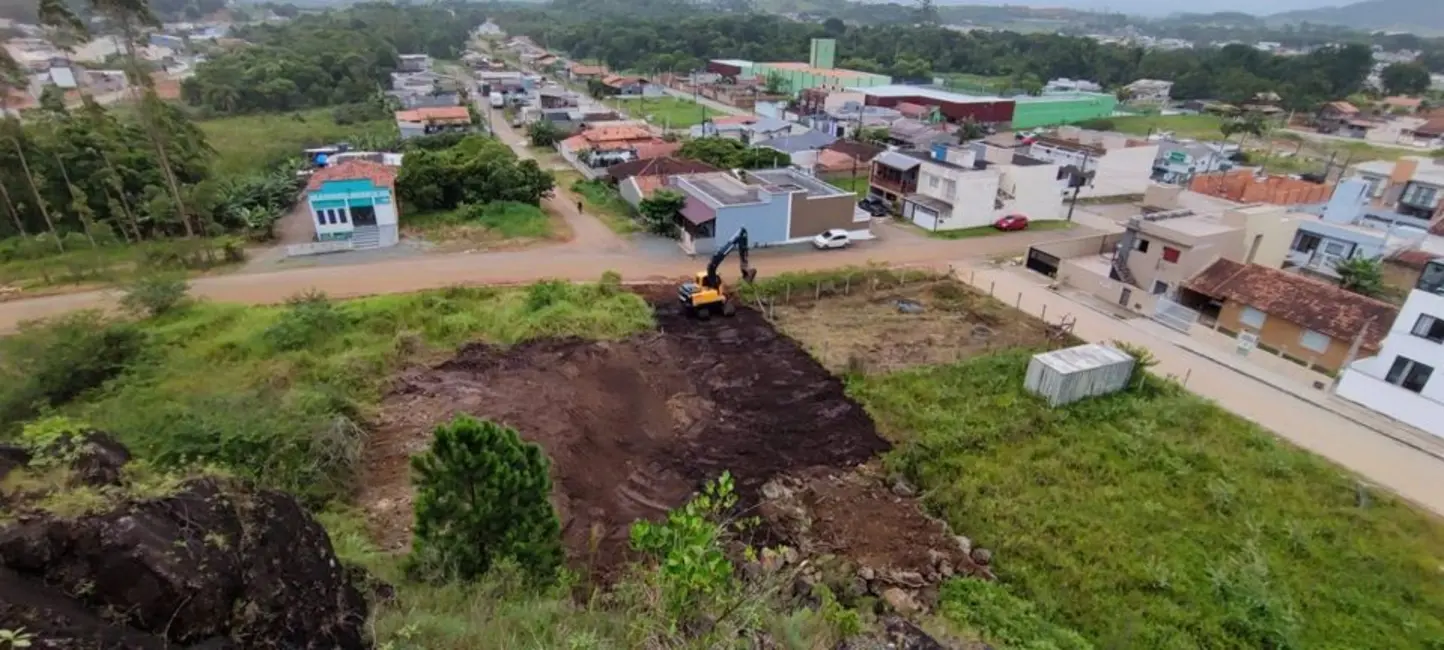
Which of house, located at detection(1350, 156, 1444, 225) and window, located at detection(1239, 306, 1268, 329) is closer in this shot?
window, located at detection(1239, 306, 1268, 329)

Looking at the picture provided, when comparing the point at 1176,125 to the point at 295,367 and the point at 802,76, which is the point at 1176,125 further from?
the point at 295,367

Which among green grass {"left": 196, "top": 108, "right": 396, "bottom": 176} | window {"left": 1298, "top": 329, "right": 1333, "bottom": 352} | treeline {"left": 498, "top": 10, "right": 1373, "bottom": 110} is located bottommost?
A: green grass {"left": 196, "top": 108, "right": 396, "bottom": 176}

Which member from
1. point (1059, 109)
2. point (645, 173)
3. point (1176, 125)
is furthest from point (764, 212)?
point (1176, 125)

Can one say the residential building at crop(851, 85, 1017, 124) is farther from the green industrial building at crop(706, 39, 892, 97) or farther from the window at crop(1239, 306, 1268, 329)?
the window at crop(1239, 306, 1268, 329)

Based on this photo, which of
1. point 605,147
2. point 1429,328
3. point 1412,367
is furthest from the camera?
point 605,147

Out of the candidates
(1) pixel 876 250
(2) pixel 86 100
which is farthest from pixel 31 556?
(2) pixel 86 100

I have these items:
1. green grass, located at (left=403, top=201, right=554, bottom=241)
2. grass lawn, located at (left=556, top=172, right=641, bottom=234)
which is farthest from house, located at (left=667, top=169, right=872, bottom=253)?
green grass, located at (left=403, top=201, right=554, bottom=241)
